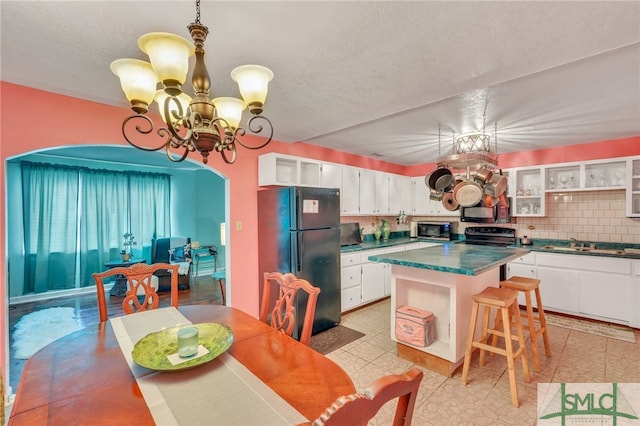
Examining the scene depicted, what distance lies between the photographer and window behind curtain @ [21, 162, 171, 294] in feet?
15.3

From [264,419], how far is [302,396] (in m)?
0.17

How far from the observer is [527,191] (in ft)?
14.1

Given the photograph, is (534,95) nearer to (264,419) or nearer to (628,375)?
(628,375)

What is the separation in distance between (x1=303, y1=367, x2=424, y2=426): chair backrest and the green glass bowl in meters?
0.81

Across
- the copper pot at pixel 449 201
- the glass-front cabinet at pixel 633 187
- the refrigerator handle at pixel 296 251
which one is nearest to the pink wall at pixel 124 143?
the glass-front cabinet at pixel 633 187

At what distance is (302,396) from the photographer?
1.03m

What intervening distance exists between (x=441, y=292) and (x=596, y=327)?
2372mm

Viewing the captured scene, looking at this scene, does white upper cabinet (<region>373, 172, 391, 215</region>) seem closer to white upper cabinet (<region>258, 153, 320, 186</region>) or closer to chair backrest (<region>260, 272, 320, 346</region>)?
white upper cabinet (<region>258, 153, 320, 186</region>)

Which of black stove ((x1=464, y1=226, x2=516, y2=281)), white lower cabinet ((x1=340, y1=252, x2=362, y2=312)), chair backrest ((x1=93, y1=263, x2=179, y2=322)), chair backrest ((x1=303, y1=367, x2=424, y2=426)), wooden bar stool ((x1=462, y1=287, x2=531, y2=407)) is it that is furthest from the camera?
black stove ((x1=464, y1=226, x2=516, y2=281))

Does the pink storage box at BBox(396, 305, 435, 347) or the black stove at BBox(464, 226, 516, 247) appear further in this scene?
the black stove at BBox(464, 226, 516, 247)

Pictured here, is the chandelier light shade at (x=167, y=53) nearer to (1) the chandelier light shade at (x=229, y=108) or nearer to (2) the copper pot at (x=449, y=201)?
(1) the chandelier light shade at (x=229, y=108)

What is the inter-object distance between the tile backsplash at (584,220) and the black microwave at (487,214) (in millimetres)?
330

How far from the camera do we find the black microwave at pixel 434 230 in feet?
16.8

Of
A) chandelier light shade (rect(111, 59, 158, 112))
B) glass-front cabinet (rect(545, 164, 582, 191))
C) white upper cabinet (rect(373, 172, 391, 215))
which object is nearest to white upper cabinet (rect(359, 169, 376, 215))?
white upper cabinet (rect(373, 172, 391, 215))
